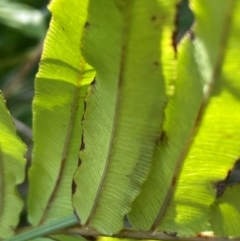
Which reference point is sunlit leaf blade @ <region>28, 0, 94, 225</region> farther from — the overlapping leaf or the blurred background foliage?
the blurred background foliage

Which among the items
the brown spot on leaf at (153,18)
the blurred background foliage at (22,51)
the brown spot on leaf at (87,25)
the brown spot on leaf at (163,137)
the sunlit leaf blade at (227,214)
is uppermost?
the brown spot on leaf at (153,18)

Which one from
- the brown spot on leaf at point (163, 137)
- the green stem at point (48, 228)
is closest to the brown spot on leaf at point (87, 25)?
the brown spot on leaf at point (163, 137)

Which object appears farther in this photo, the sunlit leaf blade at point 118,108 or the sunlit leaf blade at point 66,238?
the sunlit leaf blade at point 66,238

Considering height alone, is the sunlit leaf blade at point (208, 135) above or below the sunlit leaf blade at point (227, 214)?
above

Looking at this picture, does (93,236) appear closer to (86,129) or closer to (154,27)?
(86,129)

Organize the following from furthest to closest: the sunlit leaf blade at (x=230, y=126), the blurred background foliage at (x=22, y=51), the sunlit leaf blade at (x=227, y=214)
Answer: the blurred background foliage at (x=22, y=51)
the sunlit leaf blade at (x=227, y=214)
the sunlit leaf blade at (x=230, y=126)

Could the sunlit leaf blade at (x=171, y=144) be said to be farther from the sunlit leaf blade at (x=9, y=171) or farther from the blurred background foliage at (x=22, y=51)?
the blurred background foliage at (x=22, y=51)

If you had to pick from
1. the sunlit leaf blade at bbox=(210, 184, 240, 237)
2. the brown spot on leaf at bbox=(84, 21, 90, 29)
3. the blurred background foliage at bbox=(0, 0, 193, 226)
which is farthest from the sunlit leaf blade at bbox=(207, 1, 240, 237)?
the blurred background foliage at bbox=(0, 0, 193, 226)
